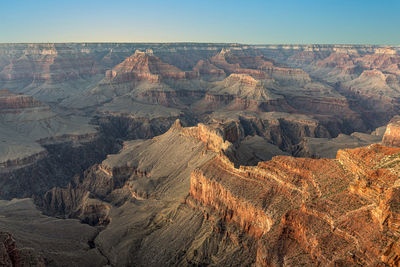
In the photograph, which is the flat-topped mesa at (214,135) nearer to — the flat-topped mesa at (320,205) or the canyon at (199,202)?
the canyon at (199,202)

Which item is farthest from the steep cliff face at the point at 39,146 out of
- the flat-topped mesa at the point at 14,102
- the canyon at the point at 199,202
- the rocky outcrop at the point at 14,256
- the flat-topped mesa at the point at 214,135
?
the rocky outcrop at the point at 14,256

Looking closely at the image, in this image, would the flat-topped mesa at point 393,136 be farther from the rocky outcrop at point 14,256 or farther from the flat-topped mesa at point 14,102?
the flat-topped mesa at point 14,102

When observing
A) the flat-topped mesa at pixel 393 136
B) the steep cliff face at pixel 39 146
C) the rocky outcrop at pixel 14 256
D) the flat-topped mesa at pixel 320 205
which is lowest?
the steep cliff face at pixel 39 146

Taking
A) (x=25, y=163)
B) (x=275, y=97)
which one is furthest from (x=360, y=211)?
(x=275, y=97)

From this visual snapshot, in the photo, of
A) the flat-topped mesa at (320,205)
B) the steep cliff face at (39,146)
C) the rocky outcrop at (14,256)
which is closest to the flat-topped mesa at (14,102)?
the steep cliff face at (39,146)

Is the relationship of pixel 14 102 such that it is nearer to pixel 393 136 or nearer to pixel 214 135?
pixel 214 135

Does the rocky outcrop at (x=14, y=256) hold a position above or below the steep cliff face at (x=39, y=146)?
above

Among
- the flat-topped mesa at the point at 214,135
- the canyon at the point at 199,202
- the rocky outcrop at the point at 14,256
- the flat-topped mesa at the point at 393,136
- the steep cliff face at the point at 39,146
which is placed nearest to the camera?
the canyon at the point at 199,202

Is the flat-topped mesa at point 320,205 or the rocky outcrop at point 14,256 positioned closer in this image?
the flat-topped mesa at point 320,205

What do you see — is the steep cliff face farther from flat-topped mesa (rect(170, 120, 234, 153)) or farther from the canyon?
flat-topped mesa (rect(170, 120, 234, 153))

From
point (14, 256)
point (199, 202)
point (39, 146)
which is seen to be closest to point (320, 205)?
point (199, 202)

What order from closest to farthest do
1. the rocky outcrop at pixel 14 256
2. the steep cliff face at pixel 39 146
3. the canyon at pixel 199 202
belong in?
the canyon at pixel 199 202 < the rocky outcrop at pixel 14 256 < the steep cliff face at pixel 39 146
